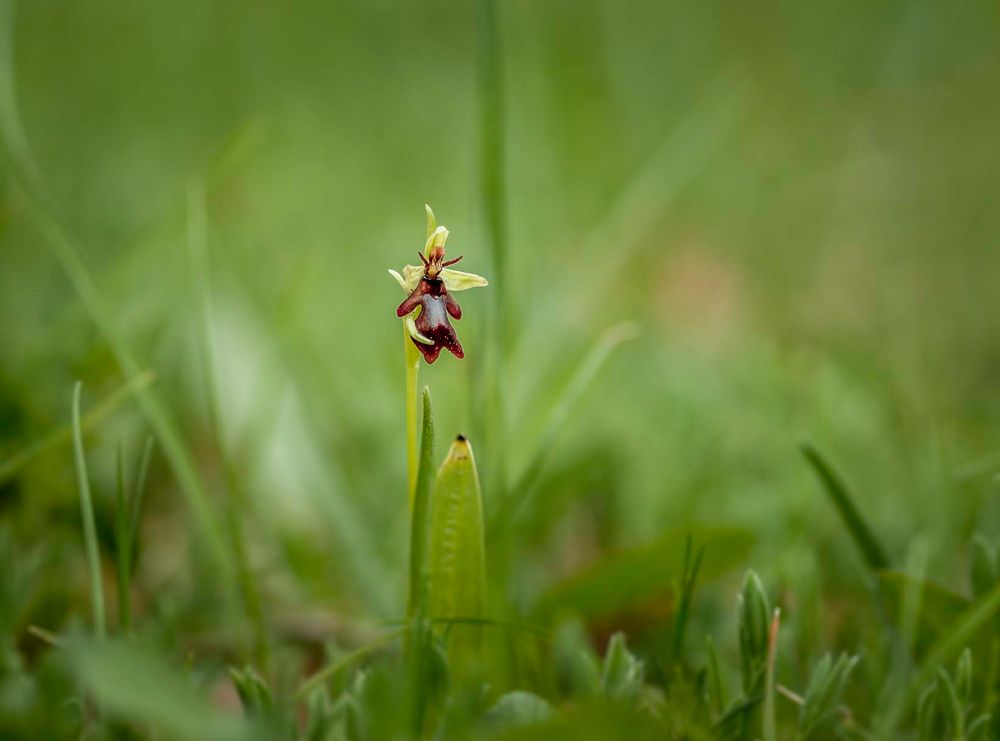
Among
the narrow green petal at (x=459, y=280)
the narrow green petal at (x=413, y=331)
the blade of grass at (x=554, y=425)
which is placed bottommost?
the blade of grass at (x=554, y=425)

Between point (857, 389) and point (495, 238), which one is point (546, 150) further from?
point (495, 238)

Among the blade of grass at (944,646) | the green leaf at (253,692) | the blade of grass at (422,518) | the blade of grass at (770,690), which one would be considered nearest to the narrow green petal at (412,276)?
the blade of grass at (422,518)

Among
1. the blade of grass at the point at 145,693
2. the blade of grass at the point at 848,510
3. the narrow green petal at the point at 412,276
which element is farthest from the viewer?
the blade of grass at the point at 848,510

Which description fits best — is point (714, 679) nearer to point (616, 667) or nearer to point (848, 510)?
point (616, 667)

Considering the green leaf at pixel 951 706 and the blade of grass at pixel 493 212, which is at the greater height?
the blade of grass at pixel 493 212

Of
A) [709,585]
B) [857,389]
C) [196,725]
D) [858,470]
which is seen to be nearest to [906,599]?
[709,585]

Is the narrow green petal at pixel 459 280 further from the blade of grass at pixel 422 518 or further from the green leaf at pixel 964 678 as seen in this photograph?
the green leaf at pixel 964 678

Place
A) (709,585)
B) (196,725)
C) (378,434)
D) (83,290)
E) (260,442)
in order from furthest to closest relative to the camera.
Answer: (378,434), (260,442), (709,585), (83,290), (196,725)
